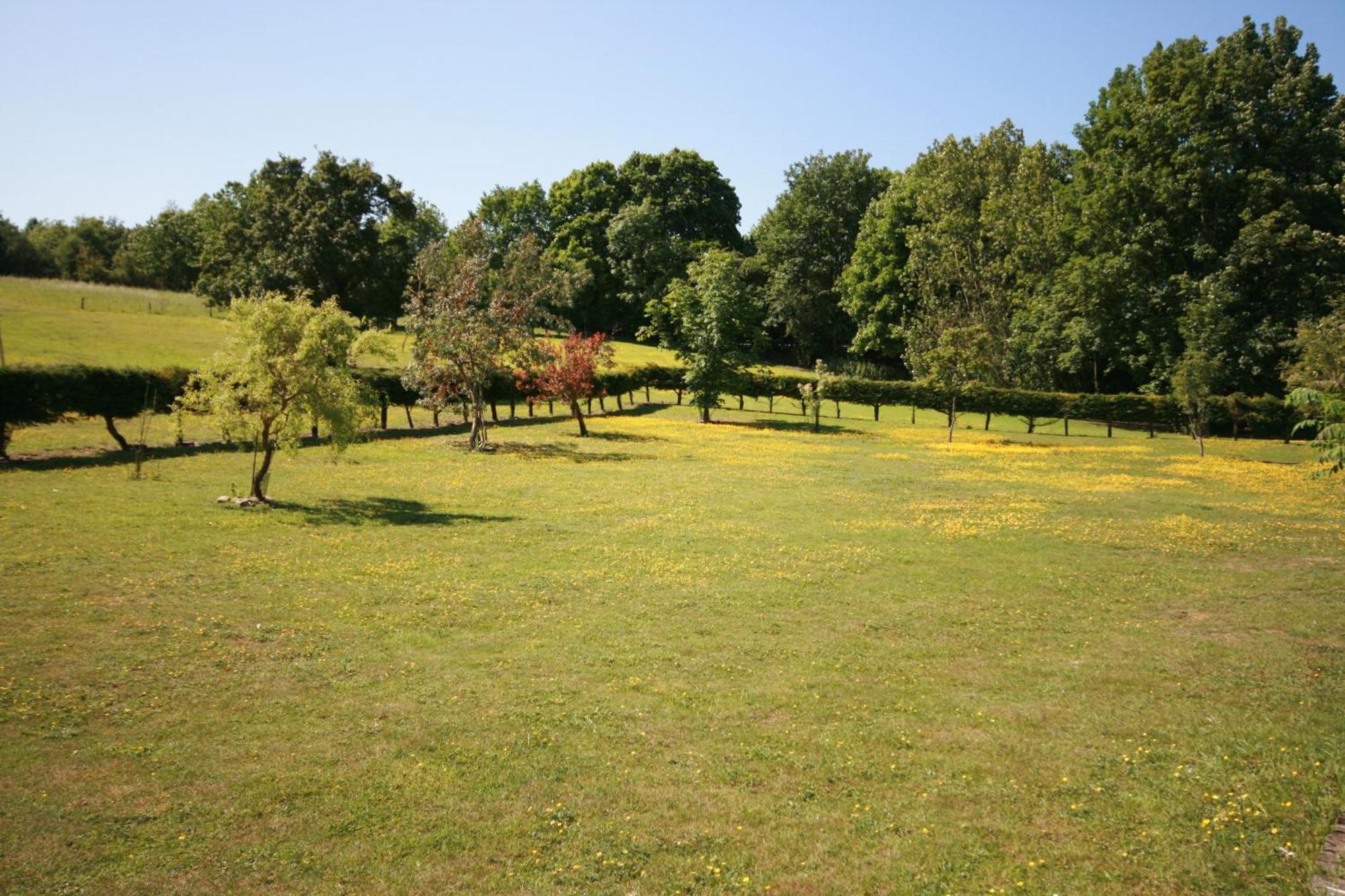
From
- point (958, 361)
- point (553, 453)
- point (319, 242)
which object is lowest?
point (553, 453)

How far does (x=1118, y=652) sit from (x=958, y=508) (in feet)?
45.2

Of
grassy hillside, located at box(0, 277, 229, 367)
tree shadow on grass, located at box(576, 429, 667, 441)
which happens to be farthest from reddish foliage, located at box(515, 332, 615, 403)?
grassy hillside, located at box(0, 277, 229, 367)

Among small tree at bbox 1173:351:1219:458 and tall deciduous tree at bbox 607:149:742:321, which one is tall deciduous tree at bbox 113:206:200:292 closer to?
tall deciduous tree at bbox 607:149:742:321

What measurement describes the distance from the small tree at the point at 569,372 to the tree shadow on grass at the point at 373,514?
63.3 feet

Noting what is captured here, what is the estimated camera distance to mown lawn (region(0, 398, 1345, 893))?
8453mm

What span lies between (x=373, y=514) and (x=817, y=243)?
7779cm

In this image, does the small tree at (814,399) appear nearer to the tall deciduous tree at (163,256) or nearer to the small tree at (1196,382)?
the small tree at (1196,382)

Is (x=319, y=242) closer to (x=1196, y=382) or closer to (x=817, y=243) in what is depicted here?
(x=817, y=243)

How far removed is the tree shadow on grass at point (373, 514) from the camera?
23516 mm

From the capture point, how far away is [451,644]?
14609 millimetres

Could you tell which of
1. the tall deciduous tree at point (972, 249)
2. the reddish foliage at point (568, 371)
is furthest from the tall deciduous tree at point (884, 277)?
the reddish foliage at point (568, 371)

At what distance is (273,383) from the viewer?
959 inches

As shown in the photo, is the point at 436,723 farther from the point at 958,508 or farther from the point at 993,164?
the point at 993,164

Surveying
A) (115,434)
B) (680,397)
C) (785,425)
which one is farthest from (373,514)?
(680,397)
